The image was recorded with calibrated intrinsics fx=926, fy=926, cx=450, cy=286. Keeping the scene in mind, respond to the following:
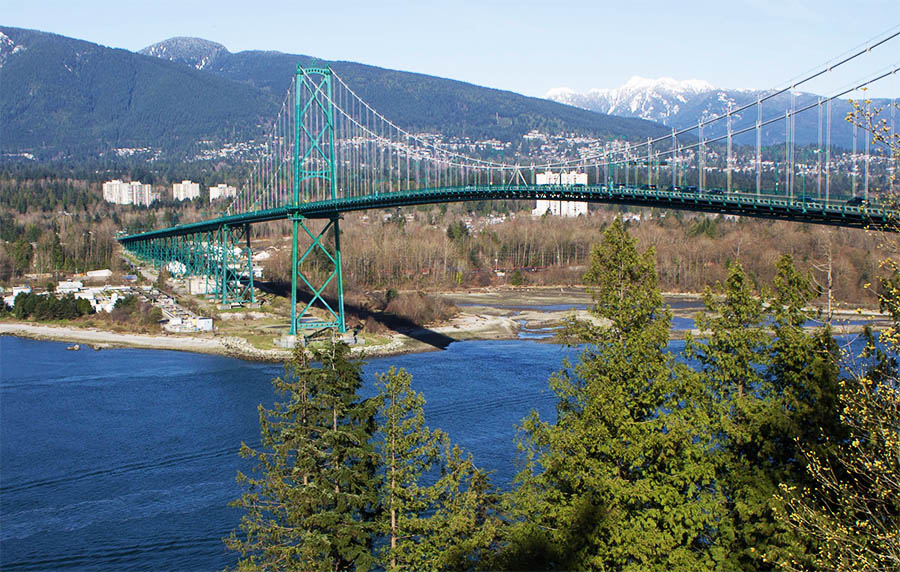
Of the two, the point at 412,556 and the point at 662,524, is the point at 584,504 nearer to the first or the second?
the point at 662,524

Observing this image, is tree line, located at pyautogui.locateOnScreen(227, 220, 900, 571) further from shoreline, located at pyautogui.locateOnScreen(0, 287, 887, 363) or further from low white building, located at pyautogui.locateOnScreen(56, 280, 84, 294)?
low white building, located at pyautogui.locateOnScreen(56, 280, 84, 294)

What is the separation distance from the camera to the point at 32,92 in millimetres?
104250

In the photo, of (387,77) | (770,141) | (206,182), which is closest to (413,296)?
(206,182)

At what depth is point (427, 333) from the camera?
72.0 ft

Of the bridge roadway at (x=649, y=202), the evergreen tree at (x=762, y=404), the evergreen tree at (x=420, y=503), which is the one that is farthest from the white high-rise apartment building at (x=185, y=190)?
the evergreen tree at (x=762, y=404)

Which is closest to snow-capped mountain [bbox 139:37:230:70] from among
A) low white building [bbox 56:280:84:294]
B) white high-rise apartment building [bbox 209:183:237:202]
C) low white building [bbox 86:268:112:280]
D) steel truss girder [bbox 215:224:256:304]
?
white high-rise apartment building [bbox 209:183:237:202]

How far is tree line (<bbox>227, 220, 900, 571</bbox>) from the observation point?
198 inches

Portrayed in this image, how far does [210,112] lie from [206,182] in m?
37.0

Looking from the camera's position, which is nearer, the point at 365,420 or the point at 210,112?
the point at 365,420

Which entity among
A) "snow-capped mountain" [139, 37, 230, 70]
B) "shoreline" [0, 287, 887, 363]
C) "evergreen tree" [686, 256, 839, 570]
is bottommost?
"shoreline" [0, 287, 887, 363]

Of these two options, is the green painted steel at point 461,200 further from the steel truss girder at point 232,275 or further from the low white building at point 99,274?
the low white building at point 99,274

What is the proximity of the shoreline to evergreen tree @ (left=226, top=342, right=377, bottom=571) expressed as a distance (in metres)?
10.9

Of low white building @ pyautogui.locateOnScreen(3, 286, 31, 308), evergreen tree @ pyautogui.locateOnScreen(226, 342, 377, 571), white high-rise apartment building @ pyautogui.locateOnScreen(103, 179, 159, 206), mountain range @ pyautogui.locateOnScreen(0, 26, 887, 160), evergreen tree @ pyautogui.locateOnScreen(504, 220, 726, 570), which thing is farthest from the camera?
mountain range @ pyautogui.locateOnScreen(0, 26, 887, 160)

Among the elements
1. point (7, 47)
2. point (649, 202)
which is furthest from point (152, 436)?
point (7, 47)
